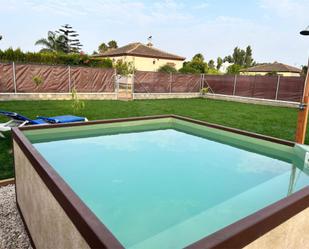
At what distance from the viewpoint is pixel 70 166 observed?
3.83 metres

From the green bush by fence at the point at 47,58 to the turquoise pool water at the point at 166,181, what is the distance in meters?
14.5

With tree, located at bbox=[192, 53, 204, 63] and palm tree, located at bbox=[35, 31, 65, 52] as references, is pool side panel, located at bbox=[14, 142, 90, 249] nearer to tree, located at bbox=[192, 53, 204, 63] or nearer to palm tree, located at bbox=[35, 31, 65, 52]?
palm tree, located at bbox=[35, 31, 65, 52]

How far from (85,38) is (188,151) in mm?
36837

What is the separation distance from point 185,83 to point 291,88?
265 inches

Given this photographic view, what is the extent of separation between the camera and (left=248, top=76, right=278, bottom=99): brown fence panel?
15016mm

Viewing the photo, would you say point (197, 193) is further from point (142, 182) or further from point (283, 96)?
point (283, 96)

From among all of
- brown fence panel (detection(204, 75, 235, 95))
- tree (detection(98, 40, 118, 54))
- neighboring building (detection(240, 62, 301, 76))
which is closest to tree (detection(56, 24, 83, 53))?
tree (detection(98, 40, 118, 54))

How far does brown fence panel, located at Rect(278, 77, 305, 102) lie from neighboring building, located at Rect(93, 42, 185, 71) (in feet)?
57.1

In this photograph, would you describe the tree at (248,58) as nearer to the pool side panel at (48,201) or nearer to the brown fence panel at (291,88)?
the brown fence panel at (291,88)

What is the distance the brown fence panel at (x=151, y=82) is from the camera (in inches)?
617

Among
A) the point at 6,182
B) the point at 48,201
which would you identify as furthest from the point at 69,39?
the point at 48,201

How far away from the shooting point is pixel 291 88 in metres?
14.3

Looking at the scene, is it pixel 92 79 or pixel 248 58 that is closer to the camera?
pixel 92 79

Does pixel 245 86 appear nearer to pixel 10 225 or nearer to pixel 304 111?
pixel 304 111
